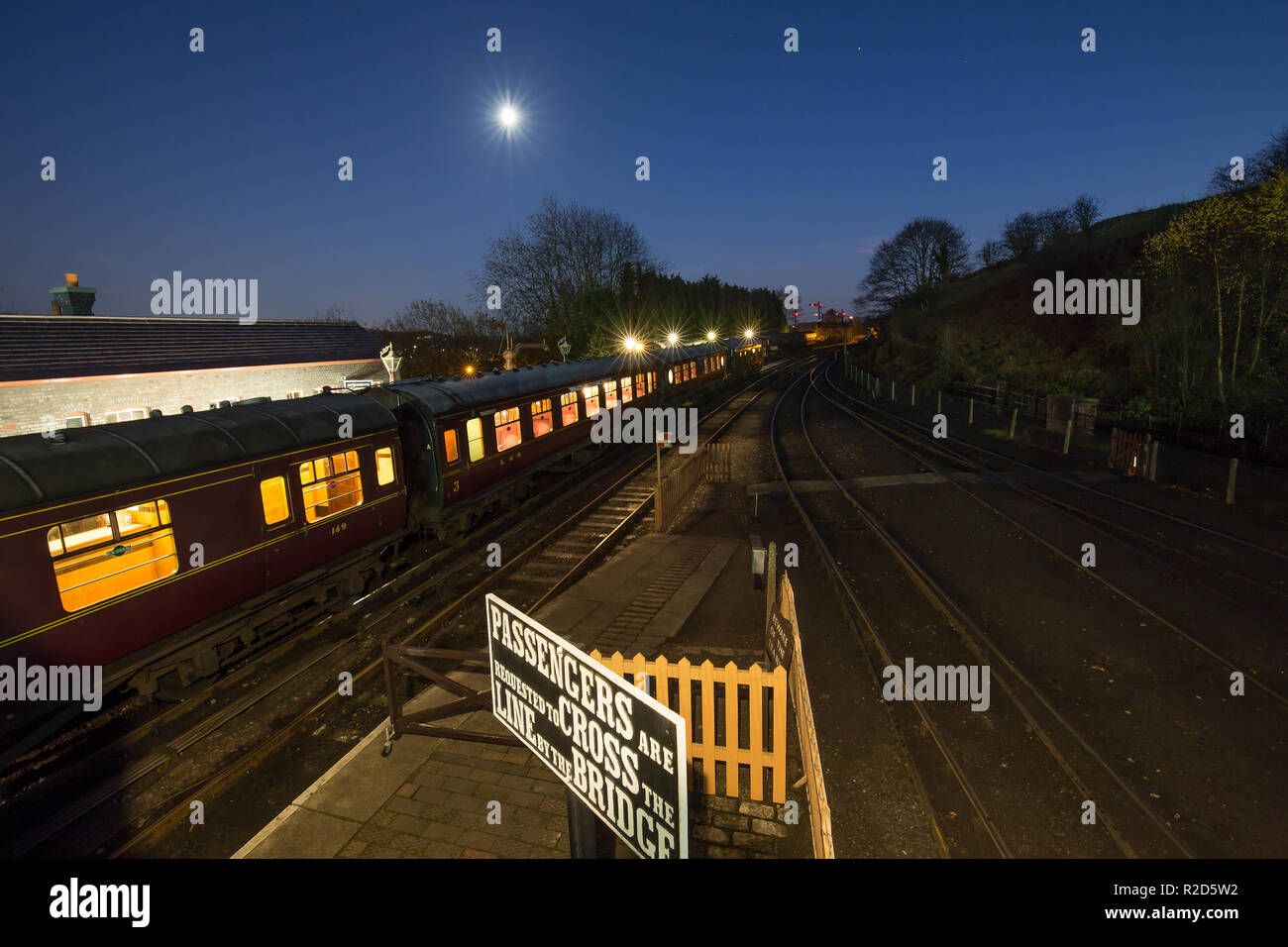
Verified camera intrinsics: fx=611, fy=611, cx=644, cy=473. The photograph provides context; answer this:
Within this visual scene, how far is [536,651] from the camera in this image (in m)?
2.99

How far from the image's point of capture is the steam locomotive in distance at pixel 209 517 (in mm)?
6410

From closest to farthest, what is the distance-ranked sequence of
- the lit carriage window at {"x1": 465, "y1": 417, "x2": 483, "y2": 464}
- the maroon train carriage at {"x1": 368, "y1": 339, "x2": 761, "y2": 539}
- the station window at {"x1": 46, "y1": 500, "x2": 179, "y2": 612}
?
the station window at {"x1": 46, "y1": 500, "x2": 179, "y2": 612}, the maroon train carriage at {"x1": 368, "y1": 339, "x2": 761, "y2": 539}, the lit carriage window at {"x1": 465, "y1": 417, "x2": 483, "y2": 464}

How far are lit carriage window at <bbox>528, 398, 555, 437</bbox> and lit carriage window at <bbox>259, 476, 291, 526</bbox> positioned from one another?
8.58 m

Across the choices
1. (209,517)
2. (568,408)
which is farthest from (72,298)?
(209,517)

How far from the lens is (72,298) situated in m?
23.5

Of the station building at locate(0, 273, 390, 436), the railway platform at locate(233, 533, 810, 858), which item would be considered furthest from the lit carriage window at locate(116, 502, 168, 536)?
the station building at locate(0, 273, 390, 436)

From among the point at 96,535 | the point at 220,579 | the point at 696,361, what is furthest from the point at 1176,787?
the point at 696,361

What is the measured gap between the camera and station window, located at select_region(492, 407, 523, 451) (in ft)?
50.6

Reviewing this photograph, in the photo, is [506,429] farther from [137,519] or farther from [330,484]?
[137,519]

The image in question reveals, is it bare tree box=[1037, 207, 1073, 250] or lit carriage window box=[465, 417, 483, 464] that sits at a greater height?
bare tree box=[1037, 207, 1073, 250]

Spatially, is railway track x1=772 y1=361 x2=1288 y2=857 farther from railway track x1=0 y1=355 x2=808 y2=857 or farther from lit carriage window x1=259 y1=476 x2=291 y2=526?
lit carriage window x1=259 y1=476 x2=291 y2=526

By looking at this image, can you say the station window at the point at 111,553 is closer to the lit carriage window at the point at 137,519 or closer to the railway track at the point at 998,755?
the lit carriage window at the point at 137,519

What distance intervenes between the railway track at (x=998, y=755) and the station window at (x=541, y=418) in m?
9.80
